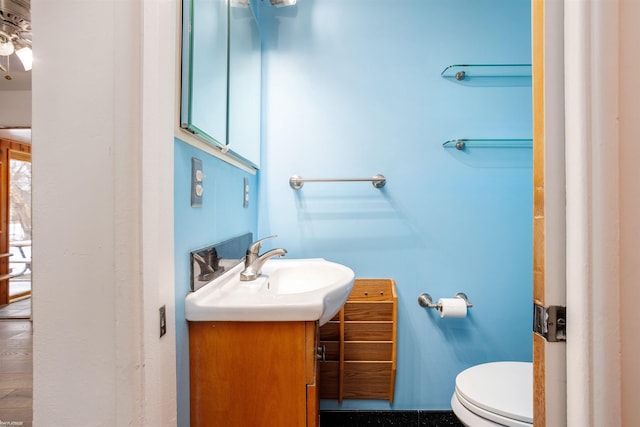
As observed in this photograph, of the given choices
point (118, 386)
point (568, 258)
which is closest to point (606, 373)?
point (568, 258)

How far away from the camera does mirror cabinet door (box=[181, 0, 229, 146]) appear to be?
2.44 ft

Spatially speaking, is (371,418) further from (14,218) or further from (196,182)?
(14,218)

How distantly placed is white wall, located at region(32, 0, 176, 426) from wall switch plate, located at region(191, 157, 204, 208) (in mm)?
343

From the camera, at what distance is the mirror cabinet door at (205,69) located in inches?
29.3

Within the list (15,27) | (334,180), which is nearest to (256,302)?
(334,180)

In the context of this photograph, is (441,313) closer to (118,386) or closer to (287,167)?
(287,167)

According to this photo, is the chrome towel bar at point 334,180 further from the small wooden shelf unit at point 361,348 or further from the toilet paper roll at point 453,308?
the toilet paper roll at point 453,308

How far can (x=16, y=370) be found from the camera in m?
2.00

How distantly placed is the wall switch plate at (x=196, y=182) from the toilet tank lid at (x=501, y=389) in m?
1.09

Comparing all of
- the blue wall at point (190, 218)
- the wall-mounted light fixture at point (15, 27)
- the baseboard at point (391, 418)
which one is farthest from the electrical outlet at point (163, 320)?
the wall-mounted light fixture at point (15, 27)

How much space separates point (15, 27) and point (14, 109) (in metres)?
1.51

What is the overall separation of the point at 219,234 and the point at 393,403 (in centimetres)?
121

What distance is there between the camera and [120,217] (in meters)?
0.48

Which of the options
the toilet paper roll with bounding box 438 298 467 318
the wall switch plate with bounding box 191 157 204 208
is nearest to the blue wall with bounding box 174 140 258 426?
the wall switch plate with bounding box 191 157 204 208
